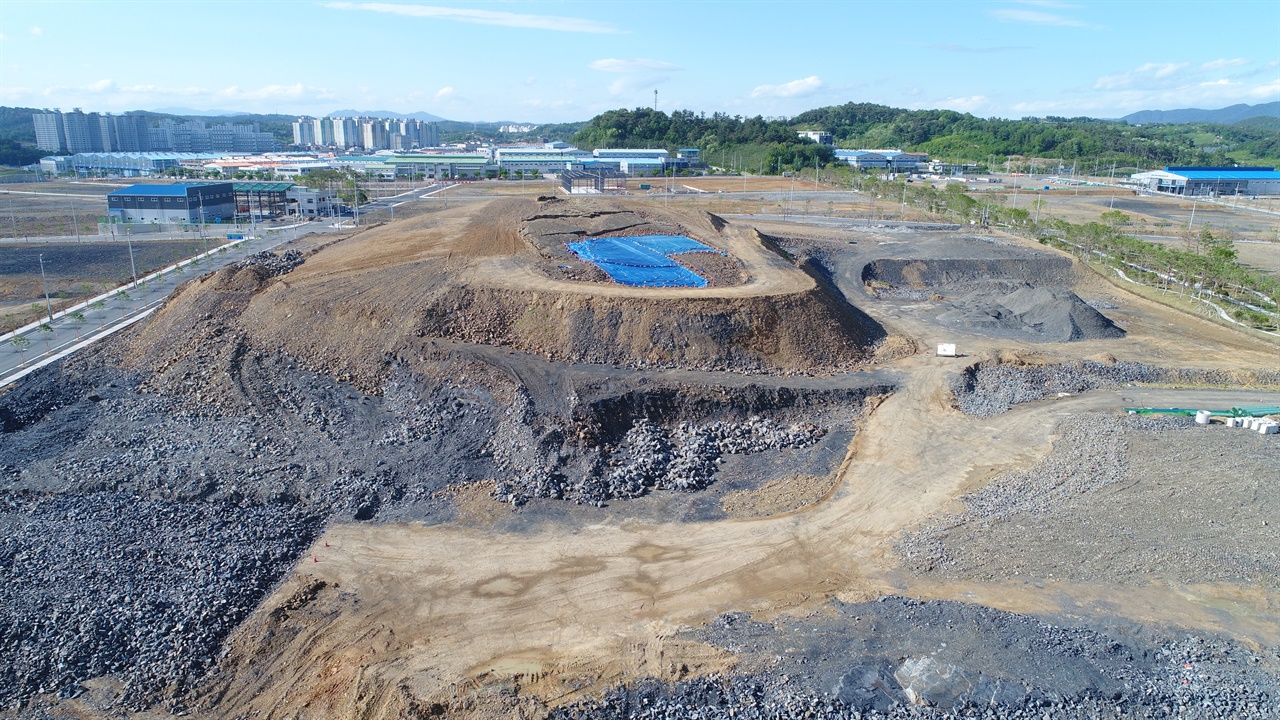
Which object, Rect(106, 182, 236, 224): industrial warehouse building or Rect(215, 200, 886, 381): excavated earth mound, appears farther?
Rect(106, 182, 236, 224): industrial warehouse building

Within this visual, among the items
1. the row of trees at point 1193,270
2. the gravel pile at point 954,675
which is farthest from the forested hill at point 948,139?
the gravel pile at point 954,675

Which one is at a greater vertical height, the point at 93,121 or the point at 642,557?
the point at 93,121

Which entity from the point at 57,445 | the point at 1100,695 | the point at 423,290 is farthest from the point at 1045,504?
the point at 57,445

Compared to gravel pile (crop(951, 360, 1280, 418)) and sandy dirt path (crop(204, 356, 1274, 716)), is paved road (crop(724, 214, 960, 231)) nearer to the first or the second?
gravel pile (crop(951, 360, 1280, 418))

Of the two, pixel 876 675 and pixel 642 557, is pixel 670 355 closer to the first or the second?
pixel 642 557

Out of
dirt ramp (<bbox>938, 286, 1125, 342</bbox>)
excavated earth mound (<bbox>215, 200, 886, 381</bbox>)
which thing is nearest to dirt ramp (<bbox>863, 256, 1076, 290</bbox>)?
dirt ramp (<bbox>938, 286, 1125, 342</bbox>)

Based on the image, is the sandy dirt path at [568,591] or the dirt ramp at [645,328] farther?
the dirt ramp at [645,328]

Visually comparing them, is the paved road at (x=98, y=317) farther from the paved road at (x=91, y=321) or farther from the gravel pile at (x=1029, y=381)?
the gravel pile at (x=1029, y=381)
